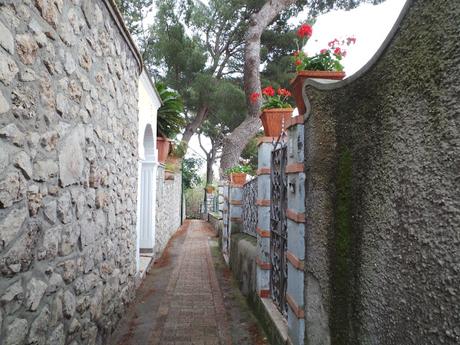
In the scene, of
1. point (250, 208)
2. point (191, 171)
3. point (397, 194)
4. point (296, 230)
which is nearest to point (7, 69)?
point (397, 194)

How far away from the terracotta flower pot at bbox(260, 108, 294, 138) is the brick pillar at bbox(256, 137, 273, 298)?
110 mm

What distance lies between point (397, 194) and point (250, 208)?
445 cm

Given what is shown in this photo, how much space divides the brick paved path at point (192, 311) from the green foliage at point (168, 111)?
313 cm

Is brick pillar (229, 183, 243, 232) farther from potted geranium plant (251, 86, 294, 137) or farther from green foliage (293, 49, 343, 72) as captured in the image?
green foliage (293, 49, 343, 72)

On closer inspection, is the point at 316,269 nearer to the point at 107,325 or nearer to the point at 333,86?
the point at 333,86

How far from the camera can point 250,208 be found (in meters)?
5.84

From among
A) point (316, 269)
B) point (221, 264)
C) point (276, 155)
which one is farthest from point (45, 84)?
point (221, 264)

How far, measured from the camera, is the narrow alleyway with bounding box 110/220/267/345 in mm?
3736

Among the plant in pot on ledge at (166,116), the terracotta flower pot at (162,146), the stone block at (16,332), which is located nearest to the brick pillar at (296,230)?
the stone block at (16,332)

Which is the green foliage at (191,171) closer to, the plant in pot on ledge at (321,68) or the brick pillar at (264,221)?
the brick pillar at (264,221)

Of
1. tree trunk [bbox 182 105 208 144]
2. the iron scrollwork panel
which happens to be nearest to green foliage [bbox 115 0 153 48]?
tree trunk [bbox 182 105 208 144]

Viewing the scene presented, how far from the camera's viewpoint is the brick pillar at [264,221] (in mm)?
4078

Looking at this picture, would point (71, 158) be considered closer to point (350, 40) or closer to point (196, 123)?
point (350, 40)

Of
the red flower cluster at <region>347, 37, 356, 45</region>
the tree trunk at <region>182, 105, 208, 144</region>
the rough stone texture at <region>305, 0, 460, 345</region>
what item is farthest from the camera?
the tree trunk at <region>182, 105, 208, 144</region>
